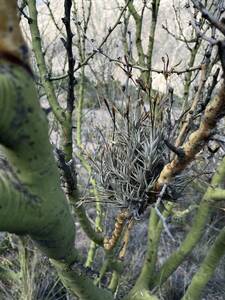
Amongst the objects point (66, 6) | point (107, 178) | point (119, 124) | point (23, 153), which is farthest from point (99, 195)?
point (23, 153)

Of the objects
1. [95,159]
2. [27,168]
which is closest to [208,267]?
[95,159]

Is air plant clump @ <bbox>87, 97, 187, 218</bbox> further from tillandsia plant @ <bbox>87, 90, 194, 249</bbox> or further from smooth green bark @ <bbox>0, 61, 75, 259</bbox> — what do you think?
smooth green bark @ <bbox>0, 61, 75, 259</bbox>

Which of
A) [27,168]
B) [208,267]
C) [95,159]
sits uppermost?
[95,159]

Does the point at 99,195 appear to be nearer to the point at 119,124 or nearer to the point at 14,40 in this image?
the point at 119,124

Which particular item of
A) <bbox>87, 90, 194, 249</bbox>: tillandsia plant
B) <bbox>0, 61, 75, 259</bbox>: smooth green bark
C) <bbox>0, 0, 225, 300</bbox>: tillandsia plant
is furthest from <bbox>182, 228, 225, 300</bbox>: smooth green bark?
<bbox>0, 61, 75, 259</bbox>: smooth green bark

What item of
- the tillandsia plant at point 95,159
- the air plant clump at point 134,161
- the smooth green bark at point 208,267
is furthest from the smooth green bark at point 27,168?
the smooth green bark at point 208,267

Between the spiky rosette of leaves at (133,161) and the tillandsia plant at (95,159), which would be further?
the spiky rosette of leaves at (133,161)

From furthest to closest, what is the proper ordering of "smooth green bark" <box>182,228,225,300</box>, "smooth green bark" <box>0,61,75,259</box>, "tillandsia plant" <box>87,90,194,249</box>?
1. "smooth green bark" <box>182,228,225,300</box>
2. "tillandsia plant" <box>87,90,194,249</box>
3. "smooth green bark" <box>0,61,75,259</box>

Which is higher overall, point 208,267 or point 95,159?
point 95,159

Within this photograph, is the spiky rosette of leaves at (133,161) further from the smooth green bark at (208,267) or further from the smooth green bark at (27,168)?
the smooth green bark at (208,267)

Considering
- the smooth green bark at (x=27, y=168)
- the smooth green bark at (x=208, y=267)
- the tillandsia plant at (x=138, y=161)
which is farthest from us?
the smooth green bark at (x=208, y=267)

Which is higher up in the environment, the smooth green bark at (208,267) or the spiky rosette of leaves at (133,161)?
the spiky rosette of leaves at (133,161)

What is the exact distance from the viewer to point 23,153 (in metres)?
0.56

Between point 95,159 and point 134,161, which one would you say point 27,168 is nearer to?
point 134,161
